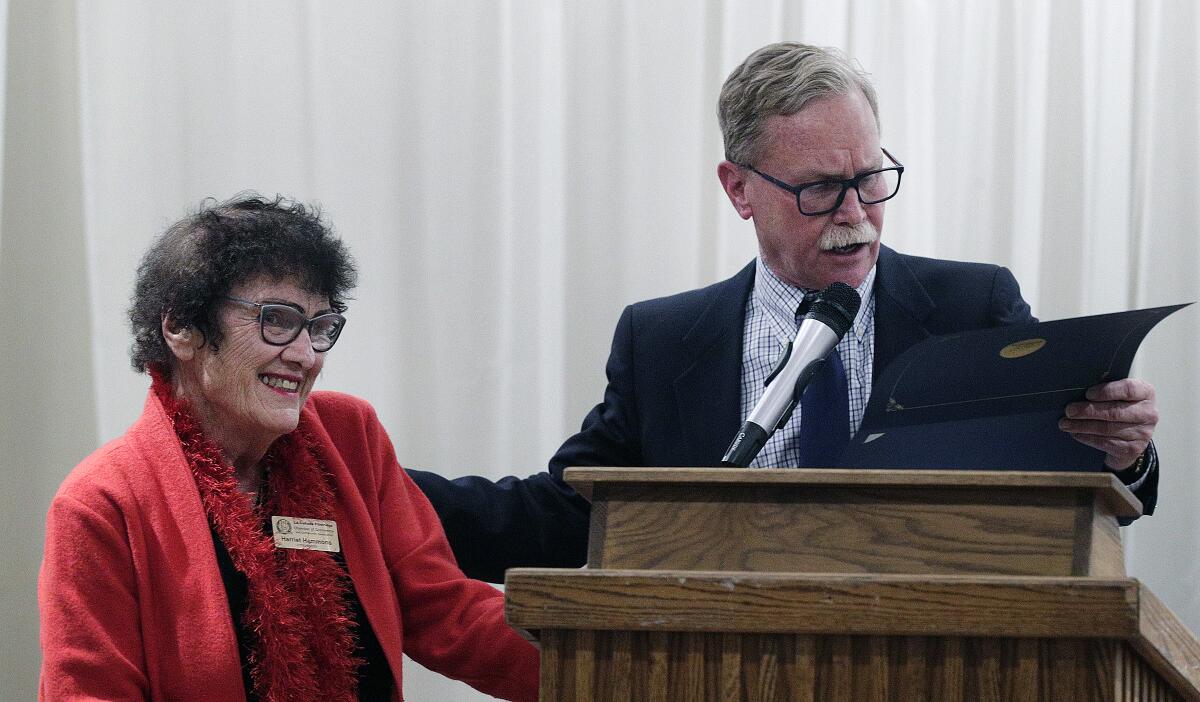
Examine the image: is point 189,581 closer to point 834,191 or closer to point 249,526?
point 249,526

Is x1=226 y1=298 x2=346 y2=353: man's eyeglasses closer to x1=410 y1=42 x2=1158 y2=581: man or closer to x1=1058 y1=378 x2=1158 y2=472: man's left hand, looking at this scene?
x1=410 y1=42 x2=1158 y2=581: man

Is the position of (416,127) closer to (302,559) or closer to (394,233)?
(394,233)

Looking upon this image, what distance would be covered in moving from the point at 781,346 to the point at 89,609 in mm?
1124

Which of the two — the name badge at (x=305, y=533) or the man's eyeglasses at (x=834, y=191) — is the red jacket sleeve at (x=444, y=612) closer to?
the name badge at (x=305, y=533)

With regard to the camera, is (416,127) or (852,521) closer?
(852,521)

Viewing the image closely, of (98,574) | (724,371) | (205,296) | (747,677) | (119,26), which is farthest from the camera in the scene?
(119,26)

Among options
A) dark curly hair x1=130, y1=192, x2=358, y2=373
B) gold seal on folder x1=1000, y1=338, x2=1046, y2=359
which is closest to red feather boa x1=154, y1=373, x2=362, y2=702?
dark curly hair x1=130, y1=192, x2=358, y2=373

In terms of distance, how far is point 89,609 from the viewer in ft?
5.33

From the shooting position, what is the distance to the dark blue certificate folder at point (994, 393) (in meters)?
1.25

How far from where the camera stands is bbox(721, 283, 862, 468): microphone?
4.32 ft

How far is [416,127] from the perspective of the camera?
9.50 ft

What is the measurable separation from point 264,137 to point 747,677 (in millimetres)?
2134

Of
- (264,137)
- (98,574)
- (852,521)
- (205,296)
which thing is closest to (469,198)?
(264,137)

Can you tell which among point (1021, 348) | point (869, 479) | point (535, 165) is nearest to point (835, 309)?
point (1021, 348)
